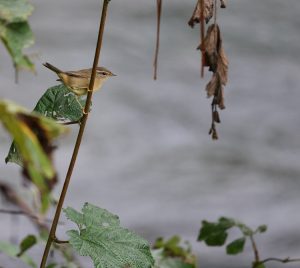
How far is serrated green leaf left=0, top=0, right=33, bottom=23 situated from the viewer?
956mm

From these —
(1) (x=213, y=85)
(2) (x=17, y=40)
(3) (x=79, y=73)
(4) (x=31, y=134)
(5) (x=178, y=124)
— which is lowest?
(4) (x=31, y=134)

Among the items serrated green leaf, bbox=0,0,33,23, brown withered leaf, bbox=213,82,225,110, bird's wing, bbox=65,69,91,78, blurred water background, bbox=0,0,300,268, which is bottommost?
serrated green leaf, bbox=0,0,33,23

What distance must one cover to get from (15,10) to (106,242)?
19.9 inches

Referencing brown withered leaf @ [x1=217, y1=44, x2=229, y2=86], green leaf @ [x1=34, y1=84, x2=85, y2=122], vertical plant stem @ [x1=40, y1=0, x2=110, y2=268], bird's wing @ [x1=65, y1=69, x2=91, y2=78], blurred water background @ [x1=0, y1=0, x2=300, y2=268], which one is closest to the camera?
vertical plant stem @ [x1=40, y1=0, x2=110, y2=268]

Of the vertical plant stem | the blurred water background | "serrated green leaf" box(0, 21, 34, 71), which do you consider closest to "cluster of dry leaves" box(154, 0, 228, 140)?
the vertical plant stem

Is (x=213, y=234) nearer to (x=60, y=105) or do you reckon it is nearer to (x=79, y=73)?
(x=79, y=73)

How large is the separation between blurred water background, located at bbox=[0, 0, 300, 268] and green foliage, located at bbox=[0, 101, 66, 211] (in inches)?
108

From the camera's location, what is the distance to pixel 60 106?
1.52 meters

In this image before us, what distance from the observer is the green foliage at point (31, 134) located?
711mm

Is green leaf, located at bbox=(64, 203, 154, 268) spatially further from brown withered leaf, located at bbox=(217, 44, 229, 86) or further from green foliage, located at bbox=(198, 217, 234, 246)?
green foliage, located at bbox=(198, 217, 234, 246)

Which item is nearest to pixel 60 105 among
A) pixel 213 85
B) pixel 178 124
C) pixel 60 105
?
pixel 60 105

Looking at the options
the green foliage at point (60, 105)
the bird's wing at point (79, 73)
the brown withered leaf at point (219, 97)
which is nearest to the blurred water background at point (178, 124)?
the bird's wing at point (79, 73)

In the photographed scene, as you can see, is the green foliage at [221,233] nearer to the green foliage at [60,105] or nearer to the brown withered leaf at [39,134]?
the green foliage at [60,105]

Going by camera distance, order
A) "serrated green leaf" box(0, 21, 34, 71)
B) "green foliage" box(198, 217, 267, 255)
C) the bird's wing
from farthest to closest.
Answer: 1. "green foliage" box(198, 217, 267, 255)
2. the bird's wing
3. "serrated green leaf" box(0, 21, 34, 71)
